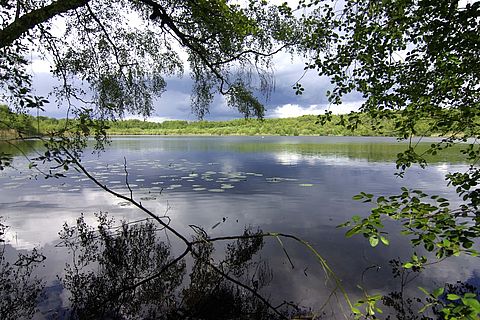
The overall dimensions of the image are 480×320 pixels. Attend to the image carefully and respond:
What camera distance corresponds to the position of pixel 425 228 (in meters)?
2.98

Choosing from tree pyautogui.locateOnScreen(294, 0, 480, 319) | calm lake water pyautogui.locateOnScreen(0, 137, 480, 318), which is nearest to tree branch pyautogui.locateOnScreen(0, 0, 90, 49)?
calm lake water pyautogui.locateOnScreen(0, 137, 480, 318)

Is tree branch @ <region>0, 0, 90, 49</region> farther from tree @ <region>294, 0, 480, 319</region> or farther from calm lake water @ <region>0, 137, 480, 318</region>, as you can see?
tree @ <region>294, 0, 480, 319</region>

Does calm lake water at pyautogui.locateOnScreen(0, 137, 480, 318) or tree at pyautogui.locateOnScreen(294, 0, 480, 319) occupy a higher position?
tree at pyautogui.locateOnScreen(294, 0, 480, 319)

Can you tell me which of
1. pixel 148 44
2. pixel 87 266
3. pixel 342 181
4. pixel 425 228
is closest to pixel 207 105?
pixel 148 44

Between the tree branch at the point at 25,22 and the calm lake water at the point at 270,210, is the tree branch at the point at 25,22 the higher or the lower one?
the higher one

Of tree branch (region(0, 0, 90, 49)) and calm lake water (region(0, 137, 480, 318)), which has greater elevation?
tree branch (region(0, 0, 90, 49))

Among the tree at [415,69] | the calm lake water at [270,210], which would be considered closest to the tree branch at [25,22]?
the calm lake water at [270,210]

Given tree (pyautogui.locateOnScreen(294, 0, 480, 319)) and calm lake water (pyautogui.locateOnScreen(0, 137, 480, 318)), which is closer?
tree (pyautogui.locateOnScreen(294, 0, 480, 319))

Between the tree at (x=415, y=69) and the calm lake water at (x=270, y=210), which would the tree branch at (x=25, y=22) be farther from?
the tree at (x=415, y=69)

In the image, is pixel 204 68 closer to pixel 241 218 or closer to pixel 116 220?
pixel 241 218

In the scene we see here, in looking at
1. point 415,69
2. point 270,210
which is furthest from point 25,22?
point 270,210

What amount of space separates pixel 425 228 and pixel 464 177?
2878mm

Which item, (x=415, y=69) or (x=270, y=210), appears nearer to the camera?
(x=415, y=69)

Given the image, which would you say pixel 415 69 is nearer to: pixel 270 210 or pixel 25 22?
pixel 25 22
